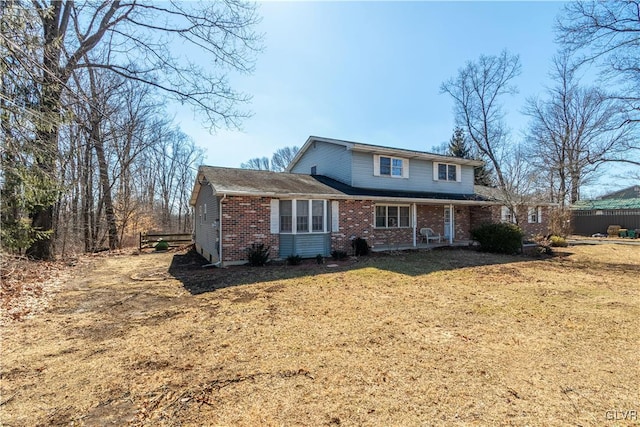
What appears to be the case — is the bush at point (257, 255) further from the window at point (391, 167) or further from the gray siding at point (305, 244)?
the window at point (391, 167)

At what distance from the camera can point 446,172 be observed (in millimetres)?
17641

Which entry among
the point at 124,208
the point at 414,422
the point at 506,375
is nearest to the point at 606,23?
the point at 506,375

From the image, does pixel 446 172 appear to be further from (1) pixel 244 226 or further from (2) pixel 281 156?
(2) pixel 281 156

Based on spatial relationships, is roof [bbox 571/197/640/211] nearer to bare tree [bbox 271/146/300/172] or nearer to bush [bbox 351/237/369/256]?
bush [bbox 351/237/369/256]

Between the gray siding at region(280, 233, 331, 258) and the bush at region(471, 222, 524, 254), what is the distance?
765 cm

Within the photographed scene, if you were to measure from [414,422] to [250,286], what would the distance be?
5757mm

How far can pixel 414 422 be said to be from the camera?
98.5 inches

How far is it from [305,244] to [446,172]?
10.6 m

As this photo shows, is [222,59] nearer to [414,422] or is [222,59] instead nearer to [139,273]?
[139,273]

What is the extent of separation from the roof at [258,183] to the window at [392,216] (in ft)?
10.6

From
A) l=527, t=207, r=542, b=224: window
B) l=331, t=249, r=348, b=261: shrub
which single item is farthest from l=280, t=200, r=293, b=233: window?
l=527, t=207, r=542, b=224: window

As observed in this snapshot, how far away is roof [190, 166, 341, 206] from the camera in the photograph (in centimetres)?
1046

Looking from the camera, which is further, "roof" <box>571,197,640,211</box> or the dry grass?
"roof" <box>571,197,640,211</box>

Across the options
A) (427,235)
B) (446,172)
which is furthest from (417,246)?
(446,172)
